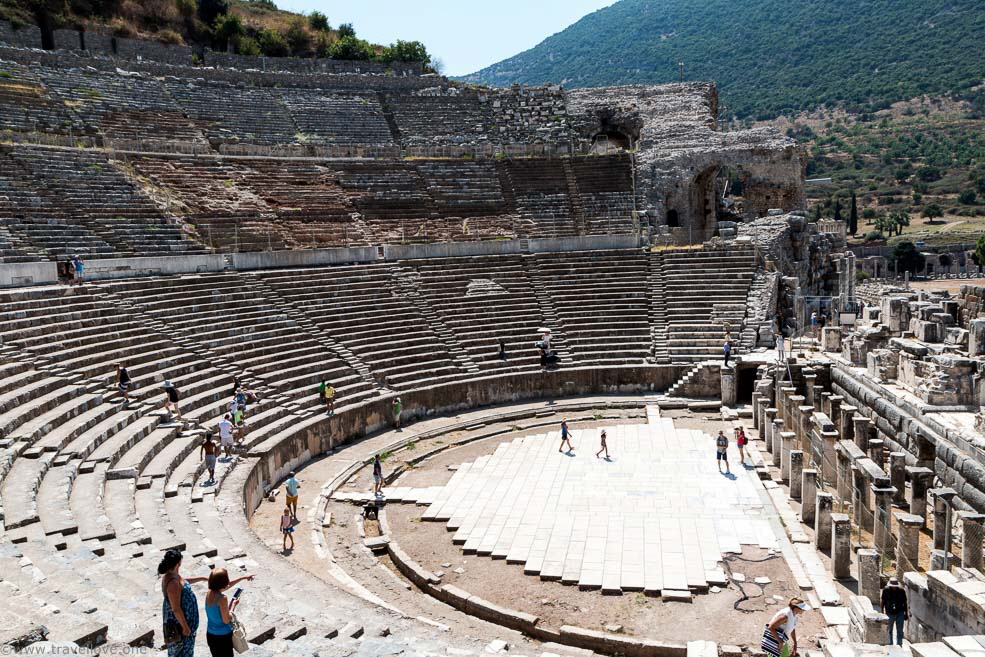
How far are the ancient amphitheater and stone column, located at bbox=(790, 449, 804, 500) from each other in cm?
5

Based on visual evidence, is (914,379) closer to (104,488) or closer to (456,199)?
(104,488)

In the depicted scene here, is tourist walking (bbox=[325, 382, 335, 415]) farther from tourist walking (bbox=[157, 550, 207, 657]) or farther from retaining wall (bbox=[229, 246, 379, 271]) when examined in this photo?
tourist walking (bbox=[157, 550, 207, 657])

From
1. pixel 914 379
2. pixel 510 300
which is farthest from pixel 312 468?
pixel 914 379

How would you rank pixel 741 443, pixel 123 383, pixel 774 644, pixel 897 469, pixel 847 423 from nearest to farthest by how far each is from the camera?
pixel 774 644
pixel 897 469
pixel 123 383
pixel 847 423
pixel 741 443

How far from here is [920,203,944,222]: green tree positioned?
77750 mm

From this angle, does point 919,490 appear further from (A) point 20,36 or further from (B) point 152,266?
(A) point 20,36

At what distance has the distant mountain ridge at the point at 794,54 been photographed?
116m

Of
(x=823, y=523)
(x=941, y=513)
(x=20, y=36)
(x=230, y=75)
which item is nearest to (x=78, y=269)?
(x=823, y=523)

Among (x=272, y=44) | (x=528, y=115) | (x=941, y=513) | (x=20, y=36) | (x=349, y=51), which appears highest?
(x=272, y=44)

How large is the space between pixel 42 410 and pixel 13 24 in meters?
29.1

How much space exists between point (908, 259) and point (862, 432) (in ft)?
166

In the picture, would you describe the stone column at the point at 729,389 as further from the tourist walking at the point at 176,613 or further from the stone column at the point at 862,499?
the tourist walking at the point at 176,613

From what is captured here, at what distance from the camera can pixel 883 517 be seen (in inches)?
449

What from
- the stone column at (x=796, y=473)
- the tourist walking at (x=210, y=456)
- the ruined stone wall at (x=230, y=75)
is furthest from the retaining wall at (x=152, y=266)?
the stone column at (x=796, y=473)
